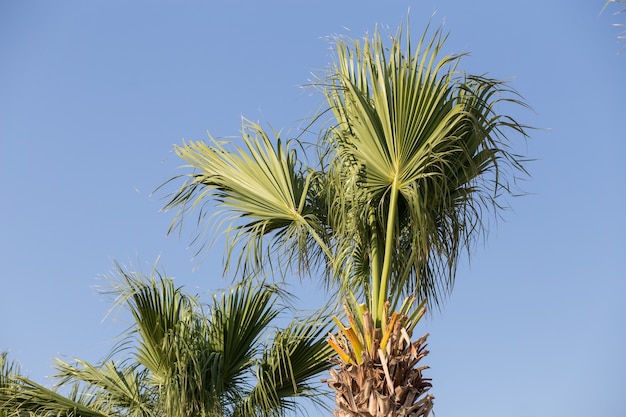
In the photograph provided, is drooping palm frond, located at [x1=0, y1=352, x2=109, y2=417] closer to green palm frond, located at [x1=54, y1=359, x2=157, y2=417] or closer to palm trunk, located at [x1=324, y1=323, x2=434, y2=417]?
green palm frond, located at [x1=54, y1=359, x2=157, y2=417]

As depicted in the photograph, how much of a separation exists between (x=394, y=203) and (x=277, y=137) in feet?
4.96

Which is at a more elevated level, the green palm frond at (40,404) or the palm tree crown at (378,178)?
the palm tree crown at (378,178)

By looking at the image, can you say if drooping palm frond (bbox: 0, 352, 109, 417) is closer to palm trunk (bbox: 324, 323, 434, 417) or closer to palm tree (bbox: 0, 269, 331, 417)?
palm tree (bbox: 0, 269, 331, 417)

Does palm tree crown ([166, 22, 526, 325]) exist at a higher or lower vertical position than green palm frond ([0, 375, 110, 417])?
higher

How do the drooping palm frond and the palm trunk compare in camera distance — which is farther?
the drooping palm frond

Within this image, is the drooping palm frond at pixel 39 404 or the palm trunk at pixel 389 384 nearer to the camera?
the palm trunk at pixel 389 384

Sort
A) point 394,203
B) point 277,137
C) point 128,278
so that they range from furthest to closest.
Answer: point 128,278
point 277,137
point 394,203

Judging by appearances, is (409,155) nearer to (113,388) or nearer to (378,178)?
(378,178)

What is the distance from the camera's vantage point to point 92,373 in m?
7.61

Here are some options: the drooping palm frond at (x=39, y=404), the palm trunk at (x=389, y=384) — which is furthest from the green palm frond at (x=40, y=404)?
the palm trunk at (x=389, y=384)

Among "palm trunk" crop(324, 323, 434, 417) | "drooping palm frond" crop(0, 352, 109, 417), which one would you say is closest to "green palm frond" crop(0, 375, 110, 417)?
"drooping palm frond" crop(0, 352, 109, 417)

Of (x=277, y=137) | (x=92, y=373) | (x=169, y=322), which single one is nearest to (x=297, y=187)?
(x=277, y=137)

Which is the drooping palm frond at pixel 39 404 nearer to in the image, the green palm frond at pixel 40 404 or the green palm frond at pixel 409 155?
the green palm frond at pixel 40 404

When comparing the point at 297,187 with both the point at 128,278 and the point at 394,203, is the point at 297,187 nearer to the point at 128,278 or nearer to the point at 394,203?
the point at 394,203
